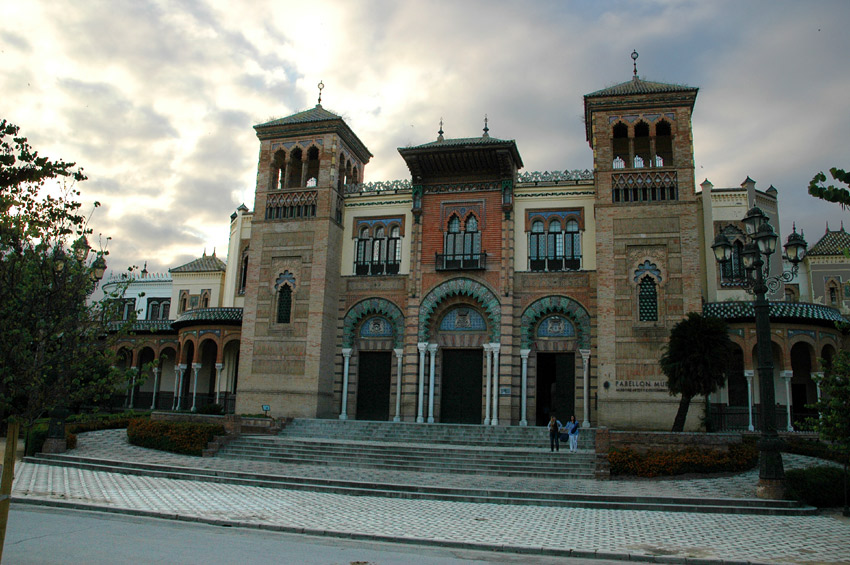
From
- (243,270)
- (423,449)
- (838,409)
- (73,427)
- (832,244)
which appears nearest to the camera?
(838,409)

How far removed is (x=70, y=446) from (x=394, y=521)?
42.9 feet

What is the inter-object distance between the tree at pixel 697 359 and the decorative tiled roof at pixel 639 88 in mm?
9218

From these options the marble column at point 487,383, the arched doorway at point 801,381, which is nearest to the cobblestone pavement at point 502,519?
the marble column at point 487,383

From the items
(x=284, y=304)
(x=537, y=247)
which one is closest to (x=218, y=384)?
(x=284, y=304)

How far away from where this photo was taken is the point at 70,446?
64.2 feet

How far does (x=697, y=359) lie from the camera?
18.7 meters

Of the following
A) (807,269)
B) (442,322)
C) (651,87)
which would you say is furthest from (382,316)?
(807,269)

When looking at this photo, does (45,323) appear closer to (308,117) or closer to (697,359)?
(697,359)

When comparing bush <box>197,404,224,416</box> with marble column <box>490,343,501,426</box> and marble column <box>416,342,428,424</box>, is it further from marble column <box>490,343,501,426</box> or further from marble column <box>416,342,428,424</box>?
marble column <box>490,343,501,426</box>

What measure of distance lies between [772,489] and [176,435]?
1573 centimetres

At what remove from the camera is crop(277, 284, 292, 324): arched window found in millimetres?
25730

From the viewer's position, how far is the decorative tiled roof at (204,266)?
37.8 metres

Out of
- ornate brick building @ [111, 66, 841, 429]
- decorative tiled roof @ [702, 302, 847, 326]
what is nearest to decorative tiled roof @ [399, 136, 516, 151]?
ornate brick building @ [111, 66, 841, 429]

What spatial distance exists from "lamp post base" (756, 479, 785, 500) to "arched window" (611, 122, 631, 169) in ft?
46.3
